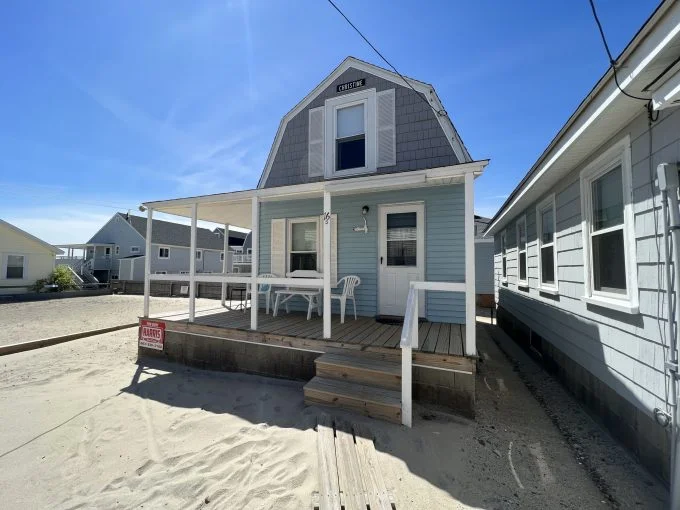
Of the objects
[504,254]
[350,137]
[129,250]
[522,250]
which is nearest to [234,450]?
[350,137]

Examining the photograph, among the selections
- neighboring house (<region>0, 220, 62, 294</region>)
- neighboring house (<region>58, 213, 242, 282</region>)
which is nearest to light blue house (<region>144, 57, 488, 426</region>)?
neighboring house (<region>0, 220, 62, 294</region>)

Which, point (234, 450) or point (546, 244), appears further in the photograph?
point (546, 244)

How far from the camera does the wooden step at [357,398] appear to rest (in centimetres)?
301

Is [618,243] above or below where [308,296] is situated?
above

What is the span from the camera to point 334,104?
641cm

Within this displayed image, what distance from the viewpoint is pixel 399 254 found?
559 cm

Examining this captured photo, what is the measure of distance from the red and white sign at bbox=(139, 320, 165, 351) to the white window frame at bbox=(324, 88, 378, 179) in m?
4.47

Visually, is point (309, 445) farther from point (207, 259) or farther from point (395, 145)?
point (207, 259)

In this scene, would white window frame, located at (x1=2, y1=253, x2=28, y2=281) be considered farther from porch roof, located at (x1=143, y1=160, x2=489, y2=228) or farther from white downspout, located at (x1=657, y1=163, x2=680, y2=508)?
white downspout, located at (x1=657, y1=163, x2=680, y2=508)

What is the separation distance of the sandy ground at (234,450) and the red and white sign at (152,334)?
1100mm

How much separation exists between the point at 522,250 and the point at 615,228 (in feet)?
12.8

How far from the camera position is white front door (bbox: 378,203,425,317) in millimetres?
5395

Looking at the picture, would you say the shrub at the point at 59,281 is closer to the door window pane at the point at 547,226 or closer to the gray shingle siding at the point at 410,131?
the gray shingle siding at the point at 410,131

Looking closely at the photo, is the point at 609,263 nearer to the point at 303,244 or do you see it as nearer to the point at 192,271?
the point at 303,244
